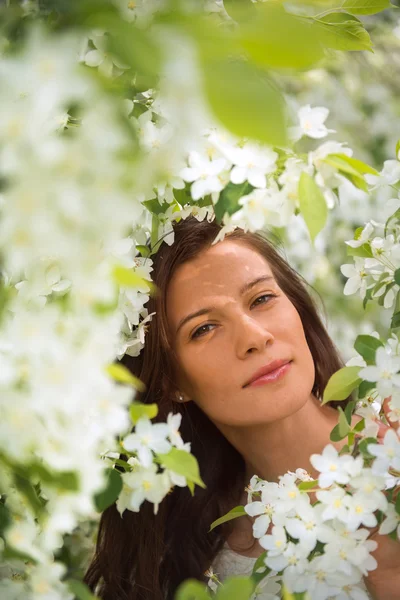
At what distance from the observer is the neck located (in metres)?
1.76

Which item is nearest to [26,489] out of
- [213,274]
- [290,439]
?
[213,274]

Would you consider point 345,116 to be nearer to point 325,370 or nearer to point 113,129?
point 325,370

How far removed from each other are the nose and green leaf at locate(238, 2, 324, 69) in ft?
3.26

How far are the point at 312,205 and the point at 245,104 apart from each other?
0.44 m

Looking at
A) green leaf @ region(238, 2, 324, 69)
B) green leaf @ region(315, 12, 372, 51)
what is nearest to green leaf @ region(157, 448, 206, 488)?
green leaf @ region(238, 2, 324, 69)

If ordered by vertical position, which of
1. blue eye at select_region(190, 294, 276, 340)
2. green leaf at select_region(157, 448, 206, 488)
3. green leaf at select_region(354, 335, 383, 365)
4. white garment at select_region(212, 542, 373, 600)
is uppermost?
green leaf at select_region(157, 448, 206, 488)

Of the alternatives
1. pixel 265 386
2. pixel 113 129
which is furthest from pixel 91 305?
pixel 265 386

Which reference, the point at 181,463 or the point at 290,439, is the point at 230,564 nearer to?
the point at 290,439

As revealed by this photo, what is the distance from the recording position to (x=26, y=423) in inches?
25.2

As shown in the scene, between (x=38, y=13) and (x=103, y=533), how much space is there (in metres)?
1.30

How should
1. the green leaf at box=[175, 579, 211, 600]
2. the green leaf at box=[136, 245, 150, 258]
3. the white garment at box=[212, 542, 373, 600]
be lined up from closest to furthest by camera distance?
the green leaf at box=[175, 579, 211, 600], the green leaf at box=[136, 245, 150, 258], the white garment at box=[212, 542, 373, 600]

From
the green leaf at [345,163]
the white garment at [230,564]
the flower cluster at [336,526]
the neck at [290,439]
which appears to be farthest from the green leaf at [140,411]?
the white garment at [230,564]

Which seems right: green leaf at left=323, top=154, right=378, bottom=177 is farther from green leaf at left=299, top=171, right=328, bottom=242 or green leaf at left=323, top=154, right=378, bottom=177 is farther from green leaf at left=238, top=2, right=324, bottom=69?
green leaf at left=238, top=2, right=324, bottom=69

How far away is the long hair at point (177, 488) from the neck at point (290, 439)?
162 mm
